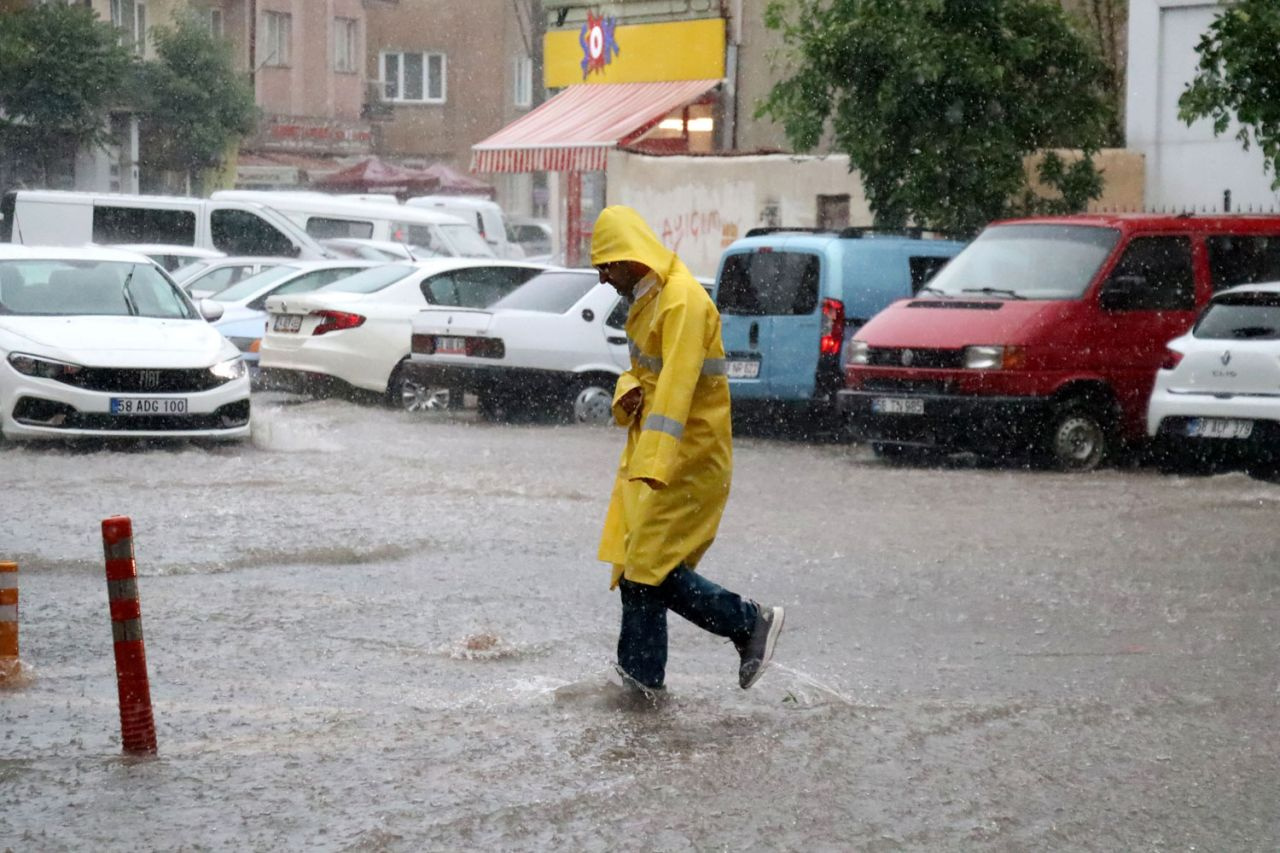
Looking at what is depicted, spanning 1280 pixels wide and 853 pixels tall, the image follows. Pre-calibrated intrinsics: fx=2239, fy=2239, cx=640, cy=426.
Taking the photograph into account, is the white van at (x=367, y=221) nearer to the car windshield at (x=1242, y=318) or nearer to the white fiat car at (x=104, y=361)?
the white fiat car at (x=104, y=361)

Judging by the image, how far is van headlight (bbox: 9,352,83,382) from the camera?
15.1m

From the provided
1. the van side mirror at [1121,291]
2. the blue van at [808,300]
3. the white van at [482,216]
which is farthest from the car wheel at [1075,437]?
the white van at [482,216]

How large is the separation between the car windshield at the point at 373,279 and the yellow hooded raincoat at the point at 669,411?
44.1ft

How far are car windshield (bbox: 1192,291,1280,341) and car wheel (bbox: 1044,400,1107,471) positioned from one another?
1.00 meters

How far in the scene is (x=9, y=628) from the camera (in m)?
7.59

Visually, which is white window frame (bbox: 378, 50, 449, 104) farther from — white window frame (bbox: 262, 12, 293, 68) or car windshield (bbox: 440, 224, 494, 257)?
car windshield (bbox: 440, 224, 494, 257)

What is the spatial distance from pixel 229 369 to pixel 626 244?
9.17 meters

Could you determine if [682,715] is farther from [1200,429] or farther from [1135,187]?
[1135,187]

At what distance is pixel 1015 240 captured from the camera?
1673 cm

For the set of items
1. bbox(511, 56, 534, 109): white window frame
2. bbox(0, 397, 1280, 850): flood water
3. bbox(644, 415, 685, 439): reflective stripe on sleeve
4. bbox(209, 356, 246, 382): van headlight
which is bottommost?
bbox(0, 397, 1280, 850): flood water

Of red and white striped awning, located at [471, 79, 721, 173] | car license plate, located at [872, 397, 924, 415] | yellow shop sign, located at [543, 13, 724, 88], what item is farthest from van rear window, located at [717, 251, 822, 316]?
yellow shop sign, located at [543, 13, 724, 88]

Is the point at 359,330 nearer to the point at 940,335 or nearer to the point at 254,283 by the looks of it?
the point at 254,283

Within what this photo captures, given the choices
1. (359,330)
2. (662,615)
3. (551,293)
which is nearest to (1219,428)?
(551,293)

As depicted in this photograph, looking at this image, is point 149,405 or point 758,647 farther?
point 149,405
